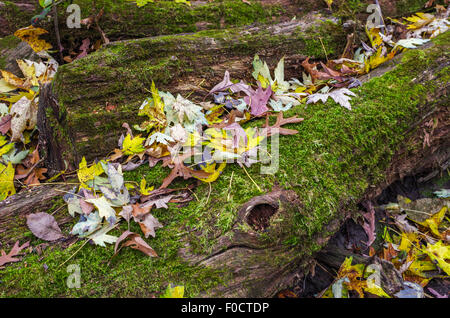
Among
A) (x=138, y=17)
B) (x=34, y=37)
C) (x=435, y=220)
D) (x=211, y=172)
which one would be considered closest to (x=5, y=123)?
(x=34, y=37)

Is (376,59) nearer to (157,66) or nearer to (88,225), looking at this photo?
(157,66)

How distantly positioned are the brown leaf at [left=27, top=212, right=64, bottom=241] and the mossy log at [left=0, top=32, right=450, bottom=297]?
0.11m

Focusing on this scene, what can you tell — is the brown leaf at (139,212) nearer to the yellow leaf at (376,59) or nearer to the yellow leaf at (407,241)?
the yellow leaf at (407,241)

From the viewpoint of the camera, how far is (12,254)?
5.46 ft

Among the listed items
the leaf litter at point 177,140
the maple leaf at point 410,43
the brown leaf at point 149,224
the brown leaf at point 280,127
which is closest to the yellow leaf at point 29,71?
the leaf litter at point 177,140

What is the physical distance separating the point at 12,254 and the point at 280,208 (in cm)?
149

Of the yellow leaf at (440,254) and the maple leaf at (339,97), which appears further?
the maple leaf at (339,97)

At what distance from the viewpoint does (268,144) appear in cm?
202

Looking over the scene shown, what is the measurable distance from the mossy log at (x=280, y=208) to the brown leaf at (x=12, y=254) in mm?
52

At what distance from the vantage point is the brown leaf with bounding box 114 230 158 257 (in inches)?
61.9

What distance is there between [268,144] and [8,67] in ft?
8.43

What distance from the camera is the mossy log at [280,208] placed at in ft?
5.01
